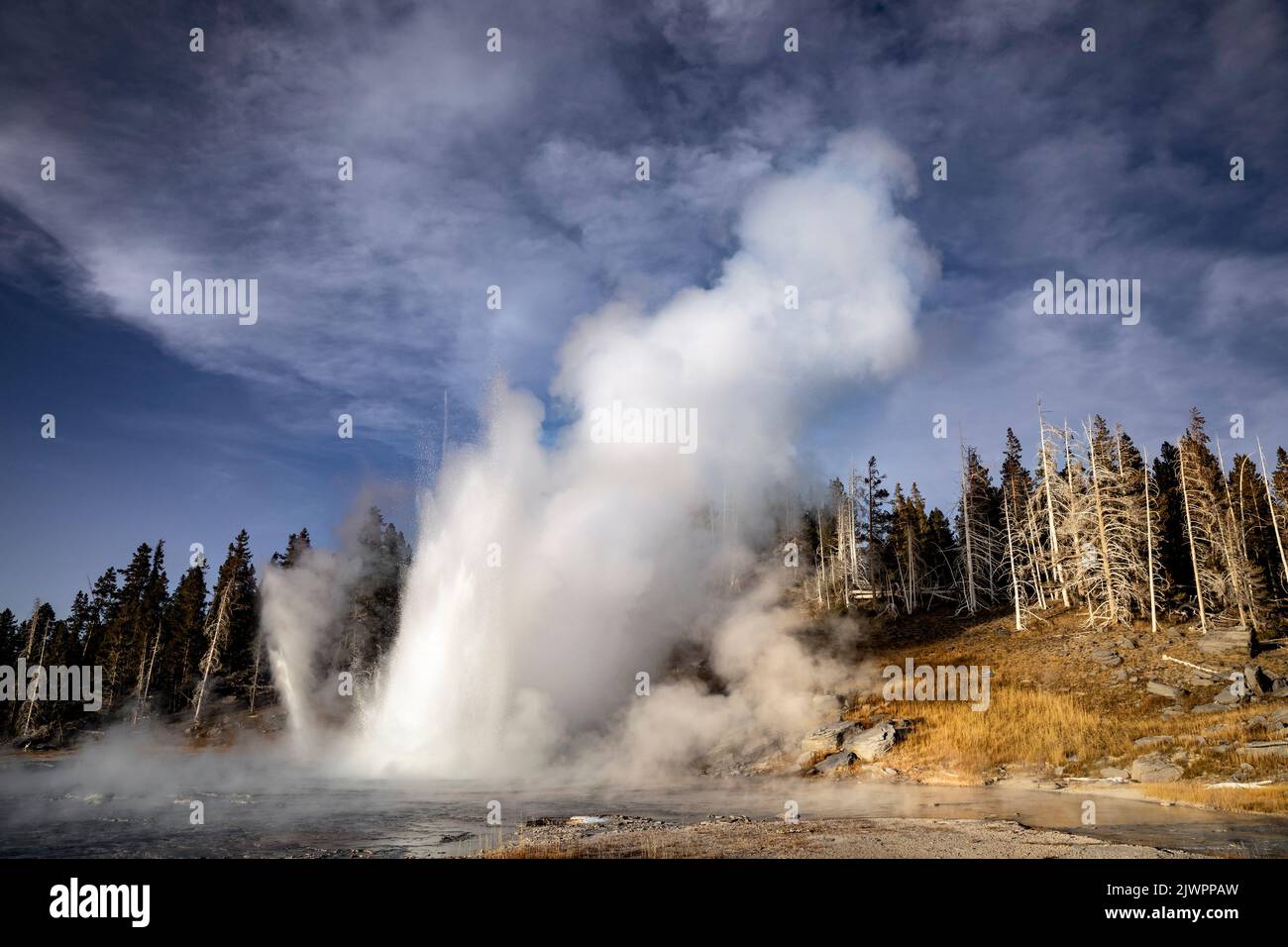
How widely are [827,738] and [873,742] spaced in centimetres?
225

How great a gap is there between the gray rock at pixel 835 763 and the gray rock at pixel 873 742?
19.0 inches

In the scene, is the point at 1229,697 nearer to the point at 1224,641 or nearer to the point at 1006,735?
the point at 1224,641

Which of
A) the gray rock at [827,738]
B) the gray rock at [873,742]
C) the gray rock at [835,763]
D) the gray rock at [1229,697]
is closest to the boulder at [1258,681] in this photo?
the gray rock at [1229,697]

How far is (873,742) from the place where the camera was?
1246 inches

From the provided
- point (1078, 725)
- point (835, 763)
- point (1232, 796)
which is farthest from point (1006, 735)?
point (1232, 796)

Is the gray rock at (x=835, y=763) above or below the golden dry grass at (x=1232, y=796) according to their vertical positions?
below

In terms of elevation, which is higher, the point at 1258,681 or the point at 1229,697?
the point at 1258,681

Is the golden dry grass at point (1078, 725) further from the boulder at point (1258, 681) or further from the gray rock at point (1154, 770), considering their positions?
the boulder at point (1258, 681)

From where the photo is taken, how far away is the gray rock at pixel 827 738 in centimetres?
3259

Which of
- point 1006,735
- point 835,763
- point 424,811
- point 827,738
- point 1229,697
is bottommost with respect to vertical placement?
point 835,763

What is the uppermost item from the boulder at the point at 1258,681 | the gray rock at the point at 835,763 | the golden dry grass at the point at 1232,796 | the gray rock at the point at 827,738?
the boulder at the point at 1258,681

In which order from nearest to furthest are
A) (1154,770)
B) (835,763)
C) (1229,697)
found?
1. (1154,770)
2. (1229,697)
3. (835,763)

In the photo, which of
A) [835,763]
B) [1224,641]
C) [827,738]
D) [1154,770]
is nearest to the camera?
[1154,770]

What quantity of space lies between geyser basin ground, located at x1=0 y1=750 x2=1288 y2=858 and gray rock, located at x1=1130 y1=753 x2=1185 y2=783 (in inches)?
137
